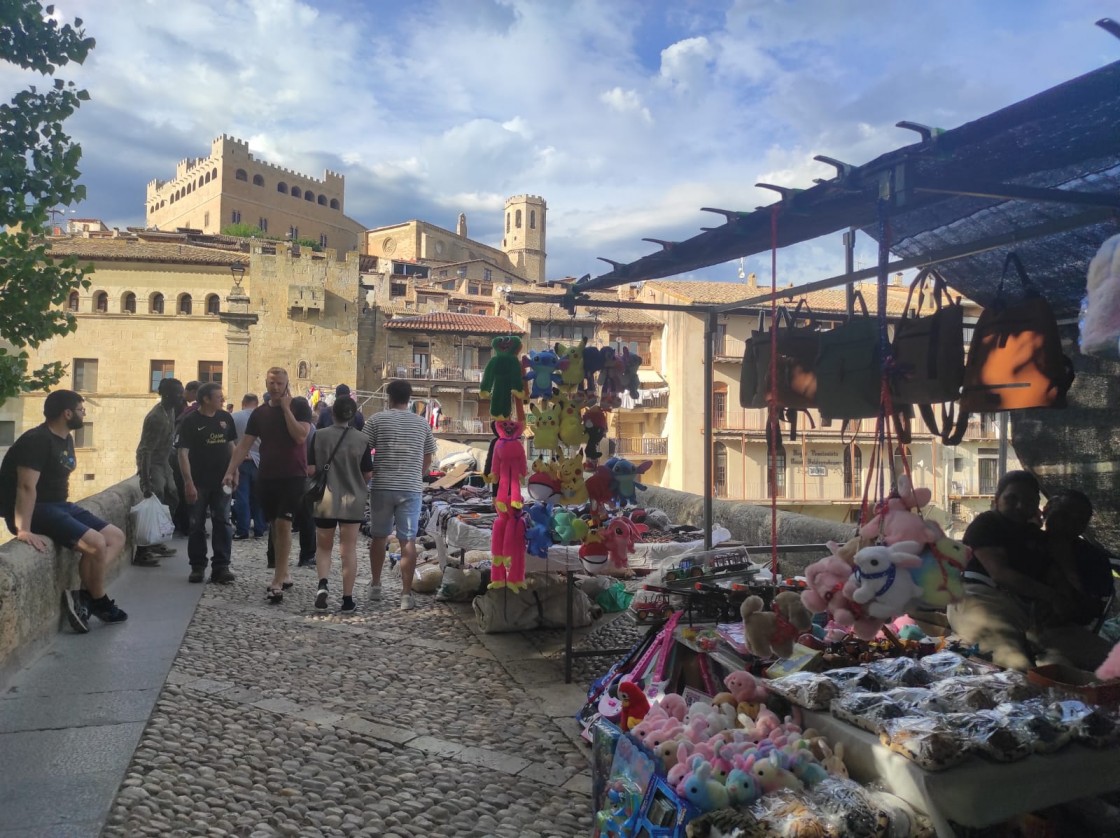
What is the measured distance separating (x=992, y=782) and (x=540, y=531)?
3.08 meters

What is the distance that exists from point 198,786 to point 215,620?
9.24 feet

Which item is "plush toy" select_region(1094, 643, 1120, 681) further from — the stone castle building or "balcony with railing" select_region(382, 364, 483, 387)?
the stone castle building

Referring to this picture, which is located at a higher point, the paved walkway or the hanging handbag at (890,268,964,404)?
the hanging handbag at (890,268,964,404)

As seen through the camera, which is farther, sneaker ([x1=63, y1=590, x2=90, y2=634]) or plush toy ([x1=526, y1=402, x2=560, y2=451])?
sneaker ([x1=63, y1=590, x2=90, y2=634])

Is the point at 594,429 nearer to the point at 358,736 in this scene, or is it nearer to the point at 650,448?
the point at 358,736

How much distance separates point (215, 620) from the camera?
5.81 metres

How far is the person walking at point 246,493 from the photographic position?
364 inches

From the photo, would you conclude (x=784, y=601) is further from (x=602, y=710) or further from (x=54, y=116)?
(x=54, y=116)

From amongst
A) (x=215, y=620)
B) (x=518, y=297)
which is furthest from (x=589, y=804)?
(x=215, y=620)

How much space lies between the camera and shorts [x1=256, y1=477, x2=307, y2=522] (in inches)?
253

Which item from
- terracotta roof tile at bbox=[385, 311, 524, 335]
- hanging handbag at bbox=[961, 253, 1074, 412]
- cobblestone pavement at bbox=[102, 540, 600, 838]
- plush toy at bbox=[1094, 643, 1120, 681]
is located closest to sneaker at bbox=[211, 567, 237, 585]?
cobblestone pavement at bbox=[102, 540, 600, 838]

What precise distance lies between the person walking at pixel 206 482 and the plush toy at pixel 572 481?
11.4 feet

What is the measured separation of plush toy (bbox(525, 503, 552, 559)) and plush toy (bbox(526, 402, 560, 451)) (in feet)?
1.27

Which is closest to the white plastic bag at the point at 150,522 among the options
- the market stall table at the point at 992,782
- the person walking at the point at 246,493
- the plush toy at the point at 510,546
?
the person walking at the point at 246,493
